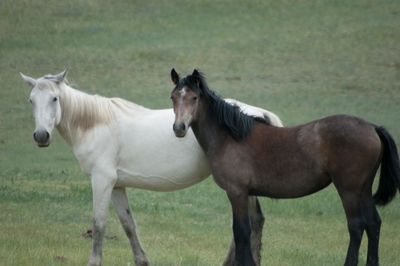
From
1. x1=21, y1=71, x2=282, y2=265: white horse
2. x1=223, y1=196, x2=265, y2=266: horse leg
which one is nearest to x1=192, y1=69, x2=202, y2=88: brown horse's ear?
x1=21, y1=71, x2=282, y2=265: white horse

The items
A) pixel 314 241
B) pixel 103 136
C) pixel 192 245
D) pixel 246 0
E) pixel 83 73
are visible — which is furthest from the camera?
pixel 246 0

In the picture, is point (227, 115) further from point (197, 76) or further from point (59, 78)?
point (59, 78)

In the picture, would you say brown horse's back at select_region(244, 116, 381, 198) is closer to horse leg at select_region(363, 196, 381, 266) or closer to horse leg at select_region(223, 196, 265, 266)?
horse leg at select_region(363, 196, 381, 266)

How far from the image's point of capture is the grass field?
13.0 m

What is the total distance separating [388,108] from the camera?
91.5 feet

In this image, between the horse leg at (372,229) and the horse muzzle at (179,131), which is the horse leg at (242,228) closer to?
the horse muzzle at (179,131)

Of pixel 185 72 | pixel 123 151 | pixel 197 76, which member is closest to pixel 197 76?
pixel 197 76

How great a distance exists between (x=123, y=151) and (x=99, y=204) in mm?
619

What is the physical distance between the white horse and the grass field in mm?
879

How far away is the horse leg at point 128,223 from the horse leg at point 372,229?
249cm

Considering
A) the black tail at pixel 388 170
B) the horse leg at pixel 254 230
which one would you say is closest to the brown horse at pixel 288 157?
the black tail at pixel 388 170

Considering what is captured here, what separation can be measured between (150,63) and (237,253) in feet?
77.6

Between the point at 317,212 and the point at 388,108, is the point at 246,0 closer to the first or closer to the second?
the point at 388,108

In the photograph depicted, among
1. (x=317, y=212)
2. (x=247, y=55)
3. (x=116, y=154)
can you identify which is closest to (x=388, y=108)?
(x=247, y=55)
